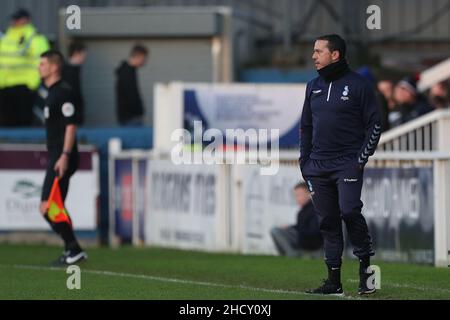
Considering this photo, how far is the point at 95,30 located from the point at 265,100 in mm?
5279

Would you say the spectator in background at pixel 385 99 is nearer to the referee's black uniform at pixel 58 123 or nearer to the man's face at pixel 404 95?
the man's face at pixel 404 95

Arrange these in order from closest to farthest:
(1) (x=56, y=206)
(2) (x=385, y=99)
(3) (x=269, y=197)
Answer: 1. (1) (x=56, y=206)
2. (3) (x=269, y=197)
3. (2) (x=385, y=99)

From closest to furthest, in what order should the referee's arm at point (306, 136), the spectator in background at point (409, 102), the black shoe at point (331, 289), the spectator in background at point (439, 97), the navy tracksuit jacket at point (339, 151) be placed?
the navy tracksuit jacket at point (339, 151) → the black shoe at point (331, 289) → the referee's arm at point (306, 136) → the spectator in background at point (409, 102) → the spectator in background at point (439, 97)

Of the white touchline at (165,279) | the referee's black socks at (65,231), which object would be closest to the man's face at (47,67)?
the referee's black socks at (65,231)

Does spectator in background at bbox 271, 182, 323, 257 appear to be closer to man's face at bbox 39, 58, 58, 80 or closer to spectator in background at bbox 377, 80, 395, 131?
spectator in background at bbox 377, 80, 395, 131

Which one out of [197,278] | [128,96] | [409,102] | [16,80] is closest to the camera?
[197,278]

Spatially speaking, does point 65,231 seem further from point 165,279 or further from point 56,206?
point 165,279

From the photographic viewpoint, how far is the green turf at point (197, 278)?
12.1m

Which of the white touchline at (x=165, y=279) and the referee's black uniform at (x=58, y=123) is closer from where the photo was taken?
the white touchline at (x=165, y=279)

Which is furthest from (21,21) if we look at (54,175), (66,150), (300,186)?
(66,150)

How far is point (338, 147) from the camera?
38.4ft

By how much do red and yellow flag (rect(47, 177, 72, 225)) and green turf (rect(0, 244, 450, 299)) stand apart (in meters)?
0.54

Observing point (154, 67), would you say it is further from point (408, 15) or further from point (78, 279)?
point (78, 279)

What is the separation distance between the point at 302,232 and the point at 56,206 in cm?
324
